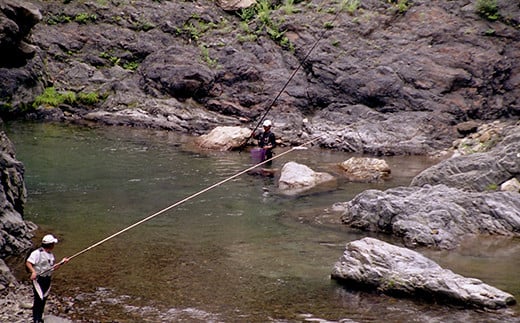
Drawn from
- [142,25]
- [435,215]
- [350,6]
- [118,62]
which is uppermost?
[350,6]

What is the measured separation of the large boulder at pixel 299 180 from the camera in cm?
1416

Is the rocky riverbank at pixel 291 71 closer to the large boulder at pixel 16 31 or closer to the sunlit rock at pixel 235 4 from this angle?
the sunlit rock at pixel 235 4

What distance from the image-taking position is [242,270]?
8.45 metres

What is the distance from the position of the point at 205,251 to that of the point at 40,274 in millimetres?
3109

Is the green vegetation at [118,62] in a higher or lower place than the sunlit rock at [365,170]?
higher

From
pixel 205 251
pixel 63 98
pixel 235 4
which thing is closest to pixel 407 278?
pixel 205 251

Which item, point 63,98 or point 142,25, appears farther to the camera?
point 142,25

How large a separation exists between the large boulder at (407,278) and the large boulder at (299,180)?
5762 millimetres

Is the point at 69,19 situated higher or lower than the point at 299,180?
higher

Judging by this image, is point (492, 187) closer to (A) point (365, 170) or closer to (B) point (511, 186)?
(B) point (511, 186)

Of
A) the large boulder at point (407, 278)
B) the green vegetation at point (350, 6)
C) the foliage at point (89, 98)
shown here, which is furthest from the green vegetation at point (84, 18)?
the large boulder at point (407, 278)

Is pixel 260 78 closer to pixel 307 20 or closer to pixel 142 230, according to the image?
pixel 307 20

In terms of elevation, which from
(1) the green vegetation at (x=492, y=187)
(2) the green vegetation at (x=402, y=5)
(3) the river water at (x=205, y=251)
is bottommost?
(3) the river water at (x=205, y=251)

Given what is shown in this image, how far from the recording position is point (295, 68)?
2452 cm
